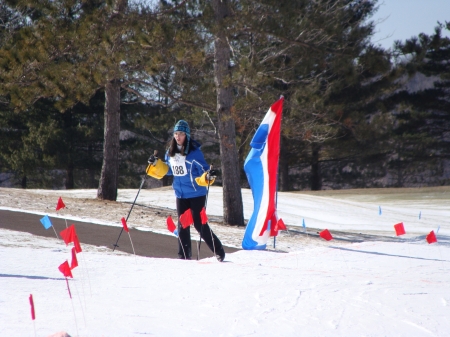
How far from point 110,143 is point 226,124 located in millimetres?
3867

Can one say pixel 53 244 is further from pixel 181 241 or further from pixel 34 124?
pixel 34 124

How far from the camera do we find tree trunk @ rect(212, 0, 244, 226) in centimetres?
1246

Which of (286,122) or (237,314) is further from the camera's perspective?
(286,122)

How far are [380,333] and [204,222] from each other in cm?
339

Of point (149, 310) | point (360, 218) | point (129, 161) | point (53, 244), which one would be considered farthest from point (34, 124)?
point (149, 310)

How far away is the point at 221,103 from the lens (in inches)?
503

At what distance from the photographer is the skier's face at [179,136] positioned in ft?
22.2

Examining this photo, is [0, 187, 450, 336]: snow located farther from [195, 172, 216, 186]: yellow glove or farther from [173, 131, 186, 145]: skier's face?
[173, 131, 186, 145]: skier's face

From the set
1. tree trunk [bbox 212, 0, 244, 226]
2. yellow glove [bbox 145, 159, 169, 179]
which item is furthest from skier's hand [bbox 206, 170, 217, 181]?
tree trunk [bbox 212, 0, 244, 226]

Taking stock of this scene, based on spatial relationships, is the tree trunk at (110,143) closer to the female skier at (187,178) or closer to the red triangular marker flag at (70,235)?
the female skier at (187,178)

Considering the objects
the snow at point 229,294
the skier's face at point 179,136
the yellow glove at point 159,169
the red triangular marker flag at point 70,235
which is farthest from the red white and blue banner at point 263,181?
the red triangular marker flag at point 70,235

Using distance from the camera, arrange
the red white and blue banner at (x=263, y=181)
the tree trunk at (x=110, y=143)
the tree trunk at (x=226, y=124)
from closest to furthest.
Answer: the red white and blue banner at (x=263, y=181) < the tree trunk at (x=226, y=124) < the tree trunk at (x=110, y=143)

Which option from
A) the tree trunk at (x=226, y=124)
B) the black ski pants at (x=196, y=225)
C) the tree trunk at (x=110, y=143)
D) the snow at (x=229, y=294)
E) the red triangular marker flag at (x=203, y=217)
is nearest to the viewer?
the snow at (x=229, y=294)

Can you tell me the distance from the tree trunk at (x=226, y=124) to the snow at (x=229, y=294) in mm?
5143
